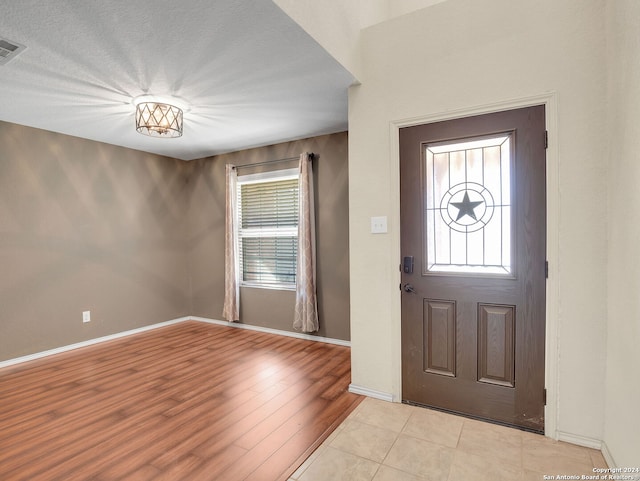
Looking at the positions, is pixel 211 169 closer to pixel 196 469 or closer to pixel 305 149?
pixel 305 149

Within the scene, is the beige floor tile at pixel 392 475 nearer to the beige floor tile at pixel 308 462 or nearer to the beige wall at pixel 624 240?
the beige floor tile at pixel 308 462

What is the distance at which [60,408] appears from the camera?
2479mm

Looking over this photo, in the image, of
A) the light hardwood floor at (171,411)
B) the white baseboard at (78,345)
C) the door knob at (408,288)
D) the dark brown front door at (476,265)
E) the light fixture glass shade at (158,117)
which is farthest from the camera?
the white baseboard at (78,345)

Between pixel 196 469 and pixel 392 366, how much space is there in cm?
147

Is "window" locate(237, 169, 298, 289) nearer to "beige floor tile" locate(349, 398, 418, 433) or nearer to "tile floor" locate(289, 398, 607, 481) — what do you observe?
"beige floor tile" locate(349, 398, 418, 433)

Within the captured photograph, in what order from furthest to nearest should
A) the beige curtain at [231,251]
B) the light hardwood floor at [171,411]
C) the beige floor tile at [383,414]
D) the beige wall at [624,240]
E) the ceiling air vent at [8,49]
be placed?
1. the beige curtain at [231,251]
2. the beige floor tile at [383,414]
3. the ceiling air vent at [8,49]
4. the light hardwood floor at [171,411]
5. the beige wall at [624,240]

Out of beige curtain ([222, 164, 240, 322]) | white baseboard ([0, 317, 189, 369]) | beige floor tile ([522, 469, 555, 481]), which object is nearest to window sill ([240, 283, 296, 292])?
beige curtain ([222, 164, 240, 322])

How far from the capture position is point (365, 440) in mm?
2051

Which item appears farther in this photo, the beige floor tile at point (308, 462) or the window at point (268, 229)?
the window at point (268, 229)

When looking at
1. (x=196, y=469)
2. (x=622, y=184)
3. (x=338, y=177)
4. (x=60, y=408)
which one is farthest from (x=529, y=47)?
(x=60, y=408)

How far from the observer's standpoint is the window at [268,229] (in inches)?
172

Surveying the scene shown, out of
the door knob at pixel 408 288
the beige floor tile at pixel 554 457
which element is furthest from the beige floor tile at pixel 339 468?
the door knob at pixel 408 288

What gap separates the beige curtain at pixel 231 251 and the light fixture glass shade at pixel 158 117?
1570mm

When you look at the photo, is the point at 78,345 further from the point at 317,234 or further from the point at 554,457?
the point at 554,457
